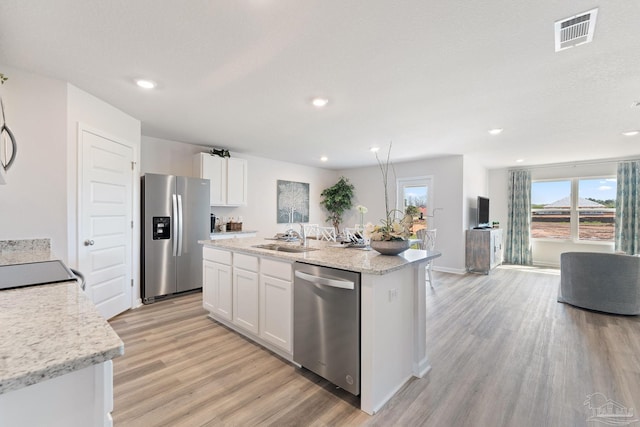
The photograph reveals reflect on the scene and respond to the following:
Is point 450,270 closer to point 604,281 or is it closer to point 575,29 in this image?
point 604,281

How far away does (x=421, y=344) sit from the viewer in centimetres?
220

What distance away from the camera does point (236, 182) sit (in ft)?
16.5

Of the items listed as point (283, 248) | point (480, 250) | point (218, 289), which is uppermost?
point (283, 248)

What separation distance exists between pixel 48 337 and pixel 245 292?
201 cm

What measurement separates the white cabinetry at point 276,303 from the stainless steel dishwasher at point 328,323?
0.30 feet

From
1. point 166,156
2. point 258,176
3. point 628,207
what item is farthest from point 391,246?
point 628,207

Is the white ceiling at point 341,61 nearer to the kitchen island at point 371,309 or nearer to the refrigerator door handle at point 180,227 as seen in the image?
the refrigerator door handle at point 180,227

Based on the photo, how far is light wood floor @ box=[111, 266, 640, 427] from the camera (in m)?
1.72

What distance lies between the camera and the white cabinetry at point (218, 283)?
9.53 ft

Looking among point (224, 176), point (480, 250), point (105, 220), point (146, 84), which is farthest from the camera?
point (480, 250)

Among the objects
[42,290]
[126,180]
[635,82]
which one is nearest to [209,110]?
[126,180]

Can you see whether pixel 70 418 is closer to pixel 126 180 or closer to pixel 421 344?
pixel 421 344

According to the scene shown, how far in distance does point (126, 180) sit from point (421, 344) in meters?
3.65

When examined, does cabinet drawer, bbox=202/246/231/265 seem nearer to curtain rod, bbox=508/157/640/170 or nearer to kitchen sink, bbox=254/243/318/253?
kitchen sink, bbox=254/243/318/253
